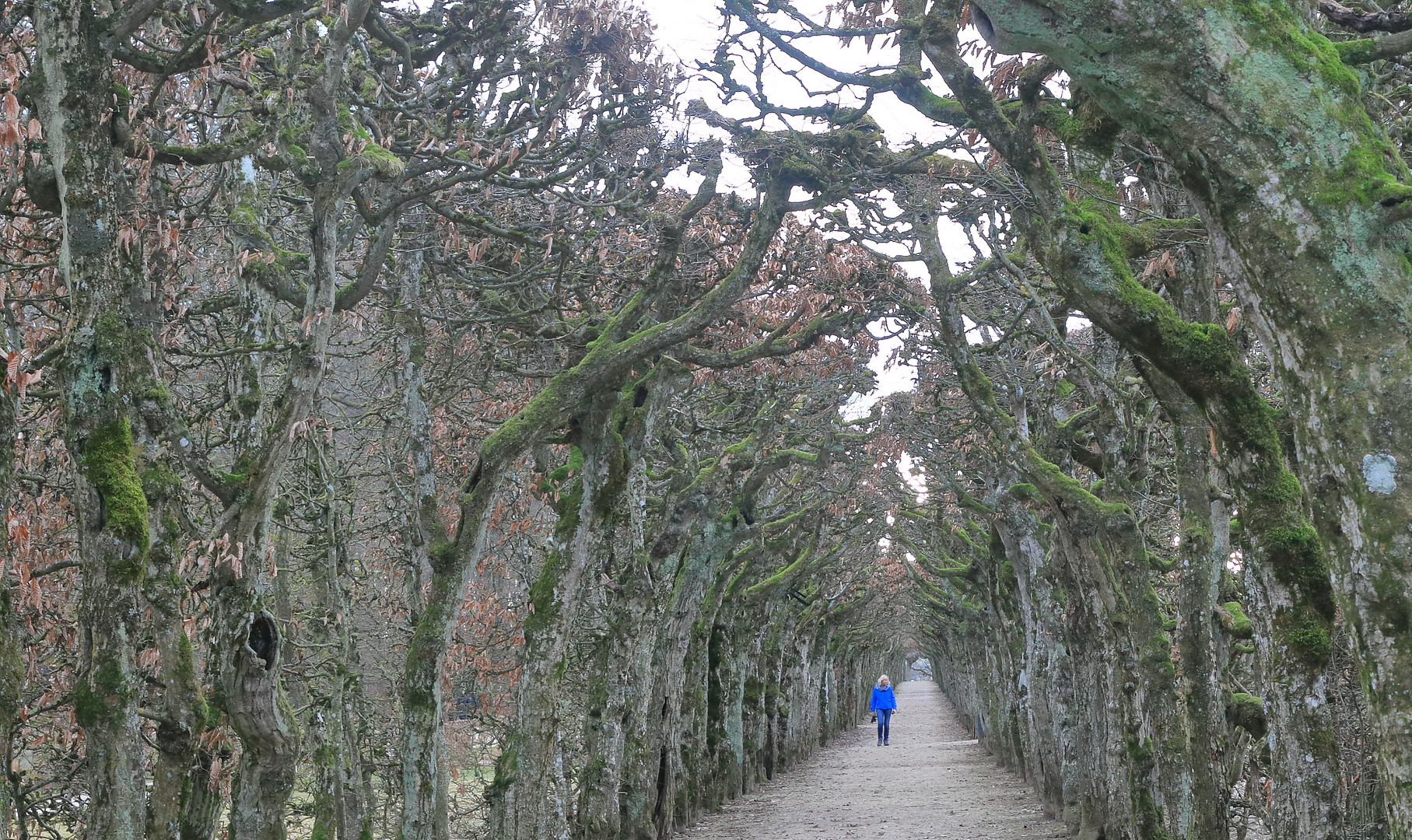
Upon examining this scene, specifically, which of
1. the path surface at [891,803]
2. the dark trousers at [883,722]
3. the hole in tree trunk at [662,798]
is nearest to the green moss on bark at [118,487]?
the hole in tree trunk at [662,798]

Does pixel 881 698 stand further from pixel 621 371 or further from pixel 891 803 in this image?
pixel 621 371

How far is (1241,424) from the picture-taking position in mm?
6324

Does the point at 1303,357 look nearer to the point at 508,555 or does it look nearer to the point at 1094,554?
the point at 1094,554

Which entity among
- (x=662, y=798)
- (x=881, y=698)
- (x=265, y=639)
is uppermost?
(x=265, y=639)

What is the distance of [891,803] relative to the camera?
78.5 feet

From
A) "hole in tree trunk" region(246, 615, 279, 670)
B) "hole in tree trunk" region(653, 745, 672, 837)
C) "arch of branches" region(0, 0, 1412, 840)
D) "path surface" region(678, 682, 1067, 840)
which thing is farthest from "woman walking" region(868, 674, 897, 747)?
"hole in tree trunk" region(246, 615, 279, 670)

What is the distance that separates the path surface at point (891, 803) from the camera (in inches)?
744

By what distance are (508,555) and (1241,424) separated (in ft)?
43.6

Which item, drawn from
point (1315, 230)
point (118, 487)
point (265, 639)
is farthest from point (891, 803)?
point (1315, 230)

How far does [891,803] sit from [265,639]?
19.7 metres

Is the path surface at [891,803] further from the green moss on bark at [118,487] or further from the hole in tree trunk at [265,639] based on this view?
the green moss on bark at [118,487]

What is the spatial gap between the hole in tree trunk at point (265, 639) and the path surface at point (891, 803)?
43.7ft

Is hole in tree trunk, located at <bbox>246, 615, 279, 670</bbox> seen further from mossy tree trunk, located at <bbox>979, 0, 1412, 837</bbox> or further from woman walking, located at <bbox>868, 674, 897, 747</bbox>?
woman walking, located at <bbox>868, 674, 897, 747</bbox>

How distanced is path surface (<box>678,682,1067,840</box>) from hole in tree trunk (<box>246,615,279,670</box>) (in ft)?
43.7
